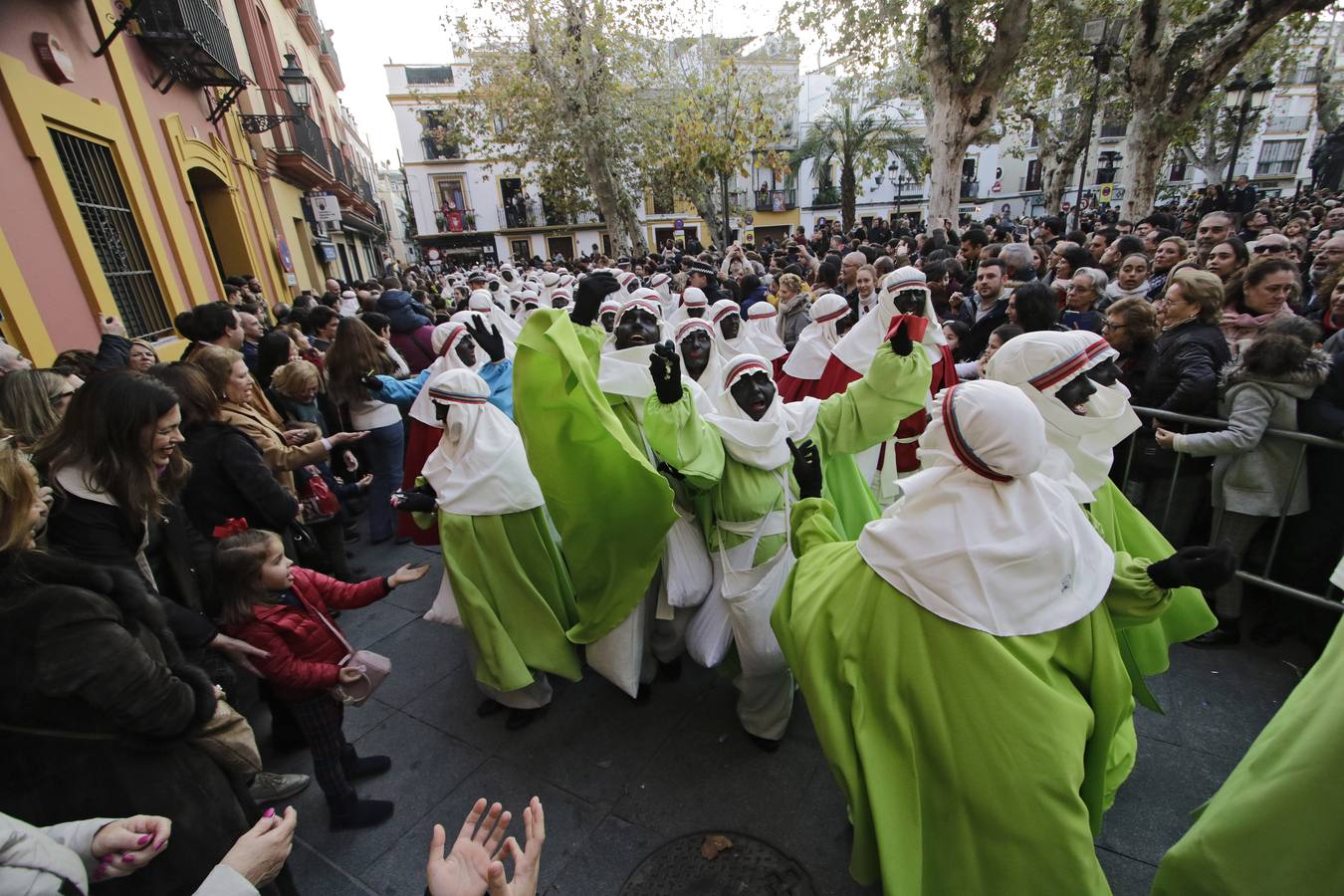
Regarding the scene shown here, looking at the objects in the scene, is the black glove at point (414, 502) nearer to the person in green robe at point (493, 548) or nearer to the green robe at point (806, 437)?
the person in green robe at point (493, 548)

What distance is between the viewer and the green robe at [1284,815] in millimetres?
1299

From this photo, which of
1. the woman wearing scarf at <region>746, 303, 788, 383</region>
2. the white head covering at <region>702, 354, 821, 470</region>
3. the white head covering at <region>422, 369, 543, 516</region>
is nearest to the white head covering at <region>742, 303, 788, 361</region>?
the woman wearing scarf at <region>746, 303, 788, 383</region>

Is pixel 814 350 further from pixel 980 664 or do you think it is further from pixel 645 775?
pixel 980 664

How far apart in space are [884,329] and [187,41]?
9009 millimetres

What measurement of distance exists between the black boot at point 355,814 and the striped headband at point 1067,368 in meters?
3.22

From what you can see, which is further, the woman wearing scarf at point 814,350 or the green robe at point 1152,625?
the woman wearing scarf at point 814,350

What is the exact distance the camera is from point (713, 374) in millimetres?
3734

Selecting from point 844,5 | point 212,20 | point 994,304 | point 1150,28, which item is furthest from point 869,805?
point 844,5

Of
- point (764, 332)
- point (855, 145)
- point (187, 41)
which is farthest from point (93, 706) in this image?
point (855, 145)

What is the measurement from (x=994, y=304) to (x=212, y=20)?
36.1 feet

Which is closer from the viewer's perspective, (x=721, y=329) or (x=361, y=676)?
(x=361, y=676)

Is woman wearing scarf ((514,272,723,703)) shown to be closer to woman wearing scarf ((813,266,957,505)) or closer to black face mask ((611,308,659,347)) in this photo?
black face mask ((611,308,659,347))

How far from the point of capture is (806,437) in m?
3.03

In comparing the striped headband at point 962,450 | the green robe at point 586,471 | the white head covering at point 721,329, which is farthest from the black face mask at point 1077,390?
the white head covering at point 721,329
